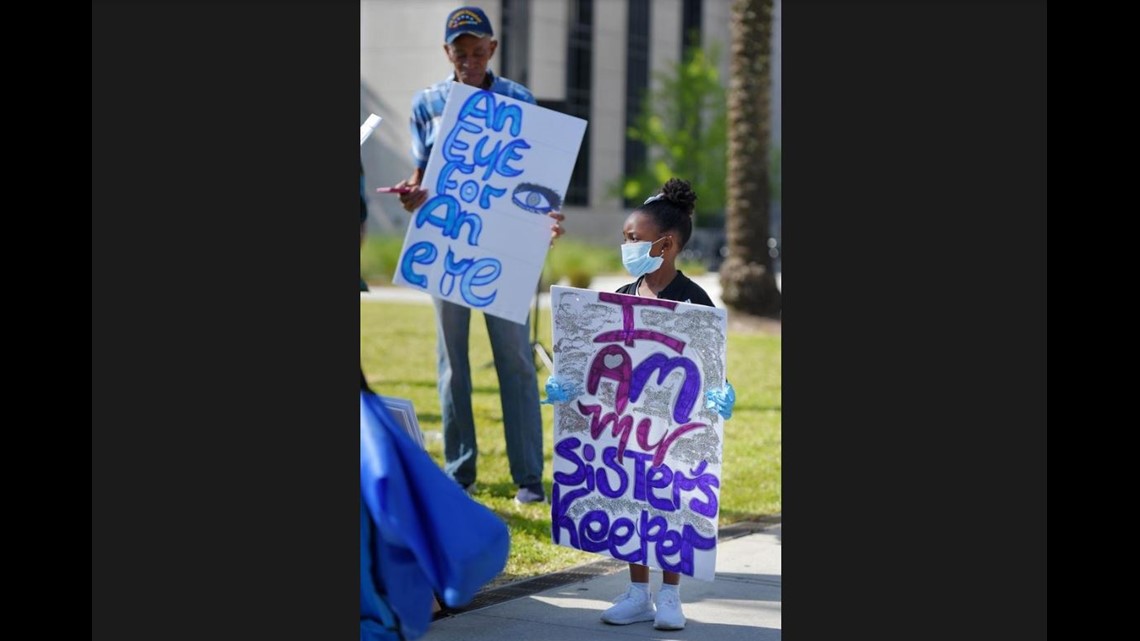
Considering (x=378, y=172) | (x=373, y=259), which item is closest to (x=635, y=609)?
(x=373, y=259)

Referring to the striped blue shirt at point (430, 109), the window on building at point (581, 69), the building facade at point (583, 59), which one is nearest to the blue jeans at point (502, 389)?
the striped blue shirt at point (430, 109)

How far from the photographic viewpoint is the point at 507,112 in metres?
5.73

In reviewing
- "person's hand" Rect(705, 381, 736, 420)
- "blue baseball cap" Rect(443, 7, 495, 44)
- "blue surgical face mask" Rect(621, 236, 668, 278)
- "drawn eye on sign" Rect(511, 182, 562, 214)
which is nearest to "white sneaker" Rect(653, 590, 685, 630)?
"person's hand" Rect(705, 381, 736, 420)

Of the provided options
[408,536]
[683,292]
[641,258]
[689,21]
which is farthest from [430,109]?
[689,21]

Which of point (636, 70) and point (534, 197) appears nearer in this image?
point (534, 197)

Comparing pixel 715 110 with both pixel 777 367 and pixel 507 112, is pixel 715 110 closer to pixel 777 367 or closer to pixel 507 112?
pixel 777 367

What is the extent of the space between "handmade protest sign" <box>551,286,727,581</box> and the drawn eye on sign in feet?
2.53

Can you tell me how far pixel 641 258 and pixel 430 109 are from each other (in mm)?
1971

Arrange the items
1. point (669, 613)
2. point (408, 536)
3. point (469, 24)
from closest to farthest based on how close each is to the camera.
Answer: point (408, 536) → point (669, 613) → point (469, 24)

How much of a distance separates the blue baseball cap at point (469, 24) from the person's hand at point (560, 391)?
1983 millimetres

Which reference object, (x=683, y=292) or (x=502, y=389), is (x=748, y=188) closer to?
(x=502, y=389)

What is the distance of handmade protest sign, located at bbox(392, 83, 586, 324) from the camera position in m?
5.64

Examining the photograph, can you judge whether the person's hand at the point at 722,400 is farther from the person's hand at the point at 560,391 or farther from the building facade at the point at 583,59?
the building facade at the point at 583,59

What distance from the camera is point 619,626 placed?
16.5 ft
